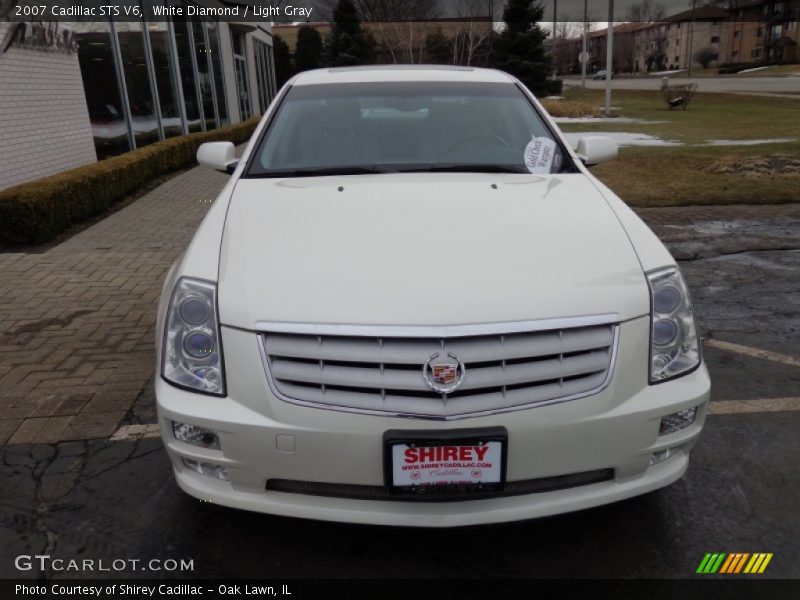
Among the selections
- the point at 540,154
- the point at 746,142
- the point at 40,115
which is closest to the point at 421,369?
the point at 540,154

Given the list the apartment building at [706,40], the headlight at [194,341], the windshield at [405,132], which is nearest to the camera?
the headlight at [194,341]

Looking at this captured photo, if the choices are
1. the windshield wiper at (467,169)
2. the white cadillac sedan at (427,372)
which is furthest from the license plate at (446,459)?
the windshield wiper at (467,169)

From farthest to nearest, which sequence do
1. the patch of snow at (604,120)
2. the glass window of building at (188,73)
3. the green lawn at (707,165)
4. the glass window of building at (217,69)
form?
the patch of snow at (604,120) < the glass window of building at (217,69) < the glass window of building at (188,73) < the green lawn at (707,165)

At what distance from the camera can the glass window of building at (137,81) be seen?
1223 centimetres

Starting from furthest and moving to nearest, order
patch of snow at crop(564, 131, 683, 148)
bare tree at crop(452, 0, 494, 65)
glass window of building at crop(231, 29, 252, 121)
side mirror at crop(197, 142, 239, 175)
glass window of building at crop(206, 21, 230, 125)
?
bare tree at crop(452, 0, 494, 65)
glass window of building at crop(231, 29, 252, 121)
glass window of building at crop(206, 21, 230, 125)
patch of snow at crop(564, 131, 683, 148)
side mirror at crop(197, 142, 239, 175)

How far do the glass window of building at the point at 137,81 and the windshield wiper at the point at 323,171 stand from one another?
1045cm

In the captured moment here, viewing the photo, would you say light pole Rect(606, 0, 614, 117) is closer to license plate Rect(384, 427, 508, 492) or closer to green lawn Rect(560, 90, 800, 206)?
green lawn Rect(560, 90, 800, 206)

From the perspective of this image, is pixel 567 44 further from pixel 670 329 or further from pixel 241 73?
pixel 670 329

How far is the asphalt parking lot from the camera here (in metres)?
2.30

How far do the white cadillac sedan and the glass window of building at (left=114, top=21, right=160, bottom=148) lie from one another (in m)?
11.4

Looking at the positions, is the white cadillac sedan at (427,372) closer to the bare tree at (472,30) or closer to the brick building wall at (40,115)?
the brick building wall at (40,115)

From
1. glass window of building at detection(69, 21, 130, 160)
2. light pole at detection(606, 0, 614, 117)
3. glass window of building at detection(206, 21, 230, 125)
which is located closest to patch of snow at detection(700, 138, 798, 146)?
light pole at detection(606, 0, 614, 117)

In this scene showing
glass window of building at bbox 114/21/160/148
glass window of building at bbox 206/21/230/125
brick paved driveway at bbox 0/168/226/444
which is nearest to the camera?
brick paved driveway at bbox 0/168/226/444

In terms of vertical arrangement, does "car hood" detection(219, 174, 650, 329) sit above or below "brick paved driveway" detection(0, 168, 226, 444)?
above
